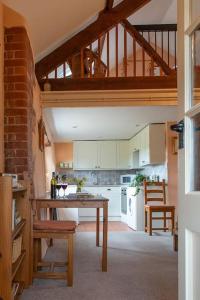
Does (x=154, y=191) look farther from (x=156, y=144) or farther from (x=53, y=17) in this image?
(x=53, y=17)

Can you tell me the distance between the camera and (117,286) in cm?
293

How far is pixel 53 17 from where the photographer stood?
11.8 feet

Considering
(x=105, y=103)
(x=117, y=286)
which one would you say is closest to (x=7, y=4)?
(x=105, y=103)

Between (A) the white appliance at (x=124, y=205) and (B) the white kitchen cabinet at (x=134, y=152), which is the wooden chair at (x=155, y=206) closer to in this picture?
(A) the white appliance at (x=124, y=205)

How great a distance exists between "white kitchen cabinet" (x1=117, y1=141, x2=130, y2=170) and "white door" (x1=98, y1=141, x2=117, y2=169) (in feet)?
0.35

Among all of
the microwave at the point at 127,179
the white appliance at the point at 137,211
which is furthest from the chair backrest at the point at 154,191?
the microwave at the point at 127,179

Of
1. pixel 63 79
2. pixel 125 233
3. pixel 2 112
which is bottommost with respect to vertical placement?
pixel 125 233

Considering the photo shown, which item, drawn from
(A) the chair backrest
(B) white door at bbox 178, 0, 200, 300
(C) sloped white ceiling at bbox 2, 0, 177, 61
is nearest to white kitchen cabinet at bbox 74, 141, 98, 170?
(A) the chair backrest

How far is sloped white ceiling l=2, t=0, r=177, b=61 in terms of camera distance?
3.18 m

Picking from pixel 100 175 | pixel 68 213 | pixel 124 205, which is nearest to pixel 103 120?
pixel 68 213

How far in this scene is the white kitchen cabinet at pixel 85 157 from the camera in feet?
28.4

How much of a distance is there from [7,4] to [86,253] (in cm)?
307

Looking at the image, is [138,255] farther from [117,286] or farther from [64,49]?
[64,49]

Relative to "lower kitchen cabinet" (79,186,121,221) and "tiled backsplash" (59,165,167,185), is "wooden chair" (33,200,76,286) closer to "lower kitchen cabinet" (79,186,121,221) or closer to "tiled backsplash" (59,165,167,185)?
"lower kitchen cabinet" (79,186,121,221)
